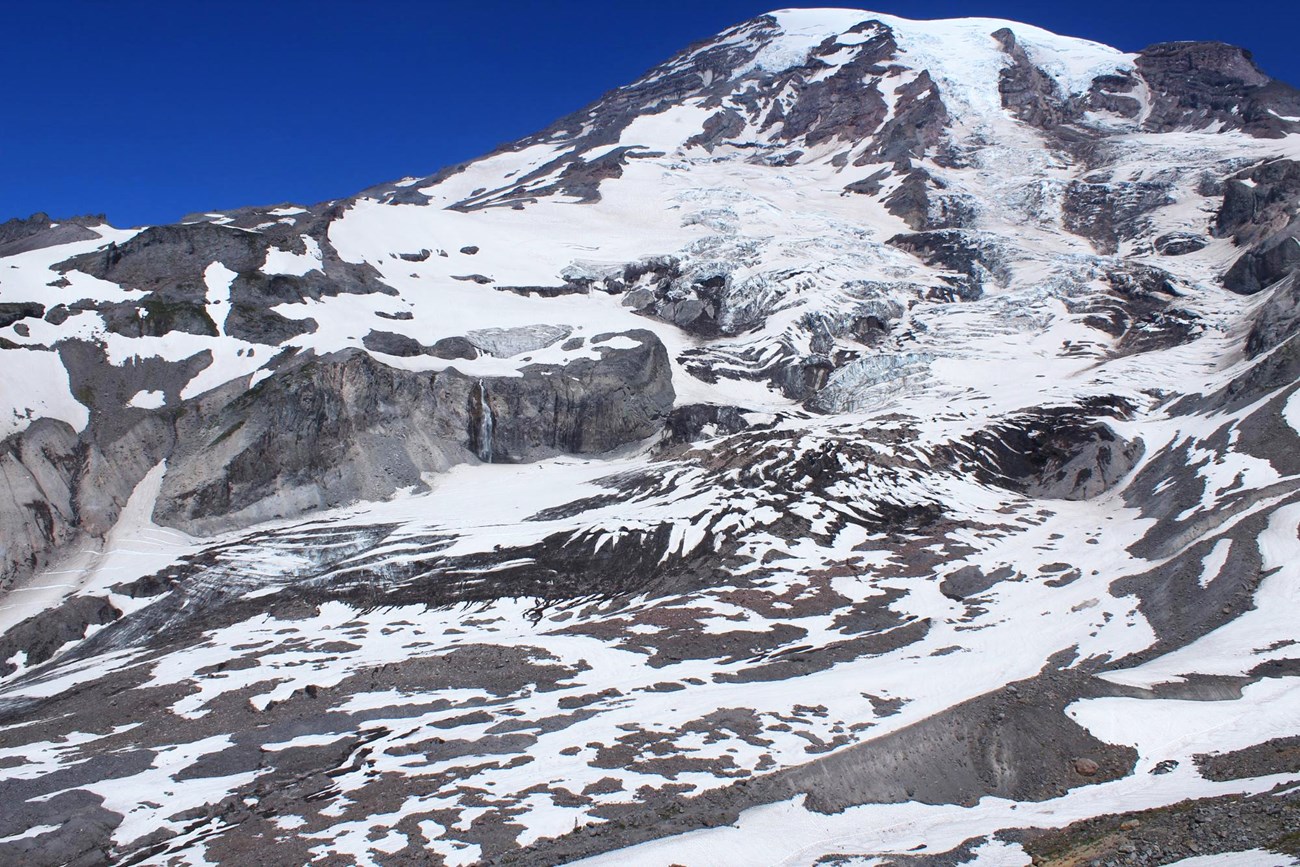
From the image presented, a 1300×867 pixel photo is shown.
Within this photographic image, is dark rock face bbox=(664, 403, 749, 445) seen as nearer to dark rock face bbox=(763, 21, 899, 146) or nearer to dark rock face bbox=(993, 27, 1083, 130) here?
dark rock face bbox=(763, 21, 899, 146)

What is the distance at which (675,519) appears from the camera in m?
51.5

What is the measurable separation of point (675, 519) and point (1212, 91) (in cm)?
13704

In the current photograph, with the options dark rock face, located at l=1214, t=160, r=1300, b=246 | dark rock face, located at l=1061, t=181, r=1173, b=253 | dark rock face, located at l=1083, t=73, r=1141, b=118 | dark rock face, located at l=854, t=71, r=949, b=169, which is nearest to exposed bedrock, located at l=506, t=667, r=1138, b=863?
dark rock face, located at l=1214, t=160, r=1300, b=246

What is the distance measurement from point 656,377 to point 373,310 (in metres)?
25.9

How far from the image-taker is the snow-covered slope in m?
22.3

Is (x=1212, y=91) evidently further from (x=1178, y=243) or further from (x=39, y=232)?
(x=39, y=232)

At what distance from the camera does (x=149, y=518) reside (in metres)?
60.8

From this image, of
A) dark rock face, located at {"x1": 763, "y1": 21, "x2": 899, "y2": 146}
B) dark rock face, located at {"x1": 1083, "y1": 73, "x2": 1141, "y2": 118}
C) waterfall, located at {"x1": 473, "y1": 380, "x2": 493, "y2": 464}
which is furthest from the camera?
dark rock face, located at {"x1": 763, "y1": 21, "x2": 899, "y2": 146}

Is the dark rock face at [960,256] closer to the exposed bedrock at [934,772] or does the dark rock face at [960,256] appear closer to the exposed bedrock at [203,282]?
the exposed bedrock at [203,282]

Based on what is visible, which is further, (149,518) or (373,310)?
(373,310)

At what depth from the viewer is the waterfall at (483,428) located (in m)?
73.4

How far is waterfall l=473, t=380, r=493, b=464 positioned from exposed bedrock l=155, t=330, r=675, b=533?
93mm

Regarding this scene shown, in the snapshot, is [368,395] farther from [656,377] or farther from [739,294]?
[739,294]

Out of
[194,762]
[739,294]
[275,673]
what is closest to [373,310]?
[739,294]
